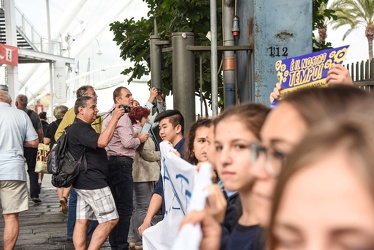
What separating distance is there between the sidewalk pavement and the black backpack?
2.16 meters

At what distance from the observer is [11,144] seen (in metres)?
8.66

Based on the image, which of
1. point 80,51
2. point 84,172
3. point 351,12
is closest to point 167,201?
point 84,172

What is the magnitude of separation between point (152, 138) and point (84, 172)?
184cm

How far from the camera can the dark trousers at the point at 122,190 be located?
8.70m

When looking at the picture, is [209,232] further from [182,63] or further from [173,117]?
[182,63]

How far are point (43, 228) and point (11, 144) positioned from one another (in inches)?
134

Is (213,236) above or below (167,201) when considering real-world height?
above

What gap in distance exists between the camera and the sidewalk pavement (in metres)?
10.1

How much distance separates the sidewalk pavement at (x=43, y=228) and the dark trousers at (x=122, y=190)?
1.24m

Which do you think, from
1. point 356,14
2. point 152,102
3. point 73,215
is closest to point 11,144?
point 73,215

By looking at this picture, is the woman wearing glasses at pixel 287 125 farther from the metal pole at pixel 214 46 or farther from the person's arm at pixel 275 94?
the metal pole at pixel 214 46

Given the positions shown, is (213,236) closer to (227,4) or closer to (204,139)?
(204,139)

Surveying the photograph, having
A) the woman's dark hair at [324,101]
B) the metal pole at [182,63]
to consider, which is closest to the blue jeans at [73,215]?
the metal pole at [182,63]

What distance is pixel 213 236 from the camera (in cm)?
195
